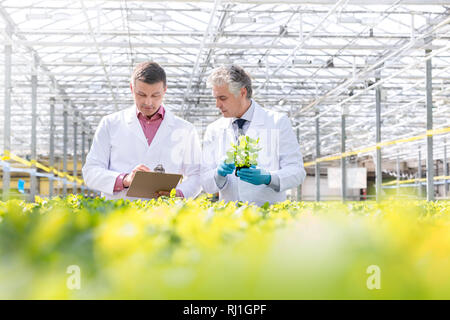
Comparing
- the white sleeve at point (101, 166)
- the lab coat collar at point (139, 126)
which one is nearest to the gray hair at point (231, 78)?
the lab coat collar at point (139, 126)

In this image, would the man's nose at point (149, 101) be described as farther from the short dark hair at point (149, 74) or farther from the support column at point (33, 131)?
the support column at point (33, 131)

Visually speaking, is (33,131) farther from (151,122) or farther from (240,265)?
(240,265)

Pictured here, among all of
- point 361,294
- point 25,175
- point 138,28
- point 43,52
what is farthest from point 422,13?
point 25,175

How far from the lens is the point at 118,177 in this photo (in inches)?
139

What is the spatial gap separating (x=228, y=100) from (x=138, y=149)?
0.81 m

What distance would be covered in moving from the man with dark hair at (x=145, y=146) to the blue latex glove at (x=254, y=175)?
22.3 inches

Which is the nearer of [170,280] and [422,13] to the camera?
[170,280]

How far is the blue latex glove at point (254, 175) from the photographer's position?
3285mm

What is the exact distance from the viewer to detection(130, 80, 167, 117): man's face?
3500mm

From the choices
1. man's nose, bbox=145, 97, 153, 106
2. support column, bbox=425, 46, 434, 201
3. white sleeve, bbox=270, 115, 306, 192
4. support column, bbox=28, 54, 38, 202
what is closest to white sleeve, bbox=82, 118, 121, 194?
man's nose, bbox=145, 97, 153, 106

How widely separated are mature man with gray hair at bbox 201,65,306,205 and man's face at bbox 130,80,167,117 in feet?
1.32

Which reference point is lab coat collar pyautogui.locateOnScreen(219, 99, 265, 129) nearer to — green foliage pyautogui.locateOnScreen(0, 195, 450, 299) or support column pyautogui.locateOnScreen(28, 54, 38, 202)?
green foliage pyautogui.locateOnScreen(0, 195, 450, 299)
